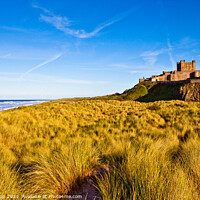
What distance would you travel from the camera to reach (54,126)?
7.26 m

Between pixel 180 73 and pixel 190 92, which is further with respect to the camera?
pixel 180 73

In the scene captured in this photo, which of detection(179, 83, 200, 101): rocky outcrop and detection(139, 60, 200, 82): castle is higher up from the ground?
detection(139, 60, 200, 82): castle

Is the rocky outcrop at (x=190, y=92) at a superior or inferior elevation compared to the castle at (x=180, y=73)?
inferior

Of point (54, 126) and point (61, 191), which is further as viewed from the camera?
point (54, 126)

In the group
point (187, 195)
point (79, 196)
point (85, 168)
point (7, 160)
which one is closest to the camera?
point (187, 195)

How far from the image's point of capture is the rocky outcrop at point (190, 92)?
3178 centimetres

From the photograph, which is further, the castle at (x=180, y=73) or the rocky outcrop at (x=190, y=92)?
the castle at (x=180, y=73)

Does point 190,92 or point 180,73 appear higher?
point 180,73

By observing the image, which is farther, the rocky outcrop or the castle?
the castle

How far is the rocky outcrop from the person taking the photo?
104 ft

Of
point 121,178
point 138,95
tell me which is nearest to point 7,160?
point 121,178

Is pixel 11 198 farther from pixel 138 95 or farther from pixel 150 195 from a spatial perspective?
pixel 138 95

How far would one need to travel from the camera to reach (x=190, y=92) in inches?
1302

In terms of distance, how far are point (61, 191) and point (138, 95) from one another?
47.6m
